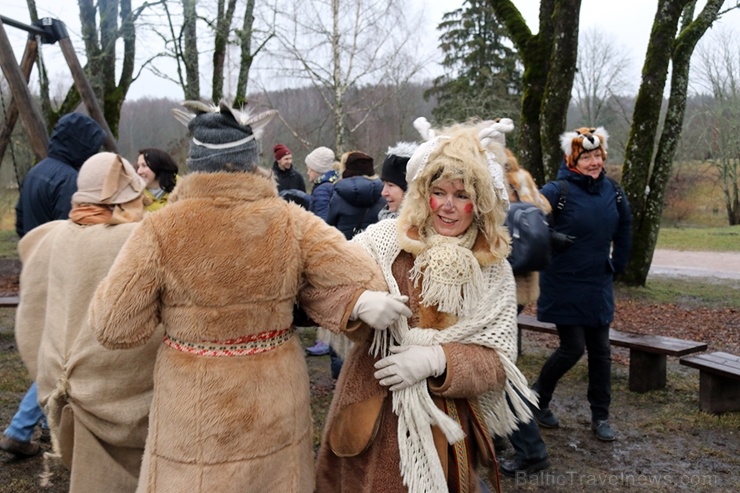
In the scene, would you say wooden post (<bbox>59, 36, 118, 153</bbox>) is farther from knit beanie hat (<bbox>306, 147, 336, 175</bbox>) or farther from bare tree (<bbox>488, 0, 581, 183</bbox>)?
bare tree (<bbox>488, 0, 581, 183</bbox>)

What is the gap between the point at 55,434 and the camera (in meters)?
2.72

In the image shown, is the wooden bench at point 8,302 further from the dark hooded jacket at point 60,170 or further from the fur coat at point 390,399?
the fur coat at point 390,399

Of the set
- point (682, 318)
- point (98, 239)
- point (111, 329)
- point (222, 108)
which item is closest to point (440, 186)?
point (222, 108)

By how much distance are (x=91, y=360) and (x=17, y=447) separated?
191 centimetres

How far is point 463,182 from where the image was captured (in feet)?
7.47

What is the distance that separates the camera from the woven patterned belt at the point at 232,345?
2.07 meters

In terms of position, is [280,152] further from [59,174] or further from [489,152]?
[489,152]

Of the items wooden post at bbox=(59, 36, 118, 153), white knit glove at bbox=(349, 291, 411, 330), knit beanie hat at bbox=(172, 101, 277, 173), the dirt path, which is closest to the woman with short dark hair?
wooden post at bbox=(59, 36, 118, 153)

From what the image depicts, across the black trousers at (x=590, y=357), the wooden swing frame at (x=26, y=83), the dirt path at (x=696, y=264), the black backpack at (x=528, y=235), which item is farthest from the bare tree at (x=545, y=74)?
the black backpack at (x=528, y=235)

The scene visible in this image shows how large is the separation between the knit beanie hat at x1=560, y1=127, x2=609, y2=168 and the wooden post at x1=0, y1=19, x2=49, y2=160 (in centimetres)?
433

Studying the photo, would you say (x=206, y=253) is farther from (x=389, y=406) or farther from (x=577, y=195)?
(x=577, y=195)

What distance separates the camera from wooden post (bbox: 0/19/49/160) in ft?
18.4

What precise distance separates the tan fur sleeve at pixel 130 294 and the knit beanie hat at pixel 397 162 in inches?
61.1

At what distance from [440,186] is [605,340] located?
2470 millimetres
